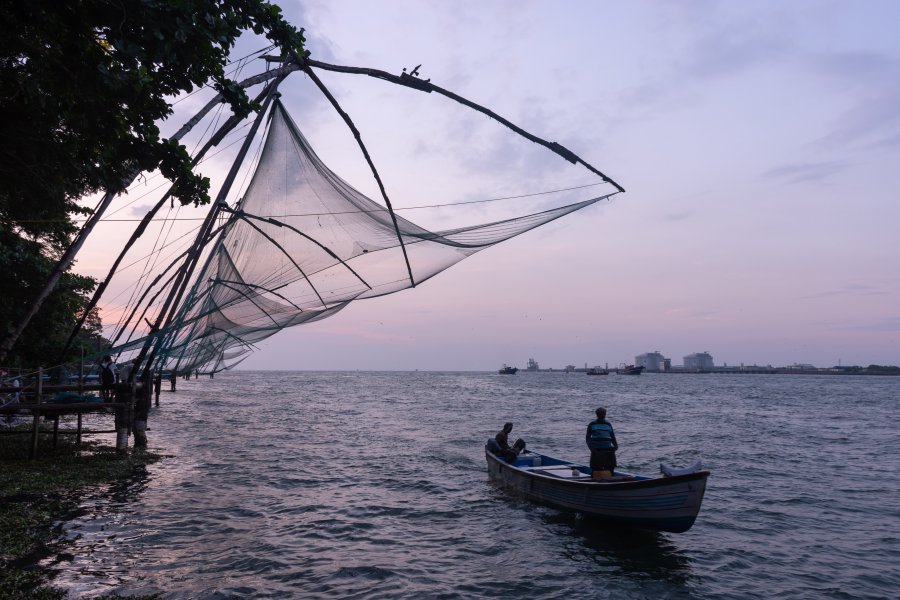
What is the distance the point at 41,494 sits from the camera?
41.7 ft

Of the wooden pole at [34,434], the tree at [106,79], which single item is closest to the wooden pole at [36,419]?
the wooden pole at [34,434]

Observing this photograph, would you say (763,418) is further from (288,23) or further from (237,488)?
(288,23)

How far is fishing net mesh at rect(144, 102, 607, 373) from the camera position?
34.6 feet

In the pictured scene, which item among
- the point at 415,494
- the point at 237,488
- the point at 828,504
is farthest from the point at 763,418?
the point at 237,488

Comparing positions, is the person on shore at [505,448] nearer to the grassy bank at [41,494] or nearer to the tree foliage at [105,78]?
the grassy bank at [41,494]

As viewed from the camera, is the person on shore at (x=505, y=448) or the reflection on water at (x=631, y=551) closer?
the reflection on water at (x=631, y=551)

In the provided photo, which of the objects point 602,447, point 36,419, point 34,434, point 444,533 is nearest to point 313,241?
point 444,533

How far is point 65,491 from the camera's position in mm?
13289

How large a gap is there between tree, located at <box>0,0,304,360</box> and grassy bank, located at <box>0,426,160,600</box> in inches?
151

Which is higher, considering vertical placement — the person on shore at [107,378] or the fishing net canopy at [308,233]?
the fishing net canopy at [308,233]

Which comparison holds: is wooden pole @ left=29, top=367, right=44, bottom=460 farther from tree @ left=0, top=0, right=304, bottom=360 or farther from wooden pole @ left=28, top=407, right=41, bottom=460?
tree @ left=0, top=0, right=304, bottom=360

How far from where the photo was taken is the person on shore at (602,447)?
1228 centimetres

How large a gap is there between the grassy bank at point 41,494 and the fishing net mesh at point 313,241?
156 inches

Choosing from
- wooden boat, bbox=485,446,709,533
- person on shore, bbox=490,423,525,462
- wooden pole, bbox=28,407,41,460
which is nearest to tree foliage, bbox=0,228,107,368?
wooden pole, bbox=28,407,41,460
